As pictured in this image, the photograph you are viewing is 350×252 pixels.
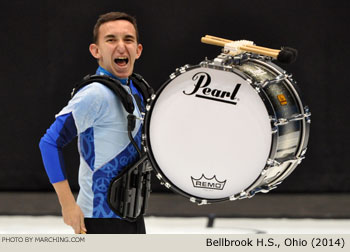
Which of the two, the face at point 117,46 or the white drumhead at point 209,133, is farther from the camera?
the face at point 117,46

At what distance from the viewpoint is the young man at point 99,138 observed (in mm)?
2781

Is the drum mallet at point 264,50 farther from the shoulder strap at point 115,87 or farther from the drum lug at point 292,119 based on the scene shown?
the shoulder strap at point 115,87

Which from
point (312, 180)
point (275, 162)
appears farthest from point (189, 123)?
point (312, 180)

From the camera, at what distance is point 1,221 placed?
17.5ft

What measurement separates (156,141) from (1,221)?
2.85 meters

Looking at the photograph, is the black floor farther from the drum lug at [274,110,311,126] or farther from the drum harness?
the drum lug at [274,110,311,126]

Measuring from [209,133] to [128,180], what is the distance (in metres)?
0.42

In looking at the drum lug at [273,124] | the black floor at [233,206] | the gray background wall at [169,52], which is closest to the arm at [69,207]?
the drum lug at [273,124]

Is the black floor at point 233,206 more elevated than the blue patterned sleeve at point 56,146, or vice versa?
the blue patterned sleeve at point 56,146

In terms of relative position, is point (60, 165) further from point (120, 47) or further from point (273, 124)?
point (273, 124)

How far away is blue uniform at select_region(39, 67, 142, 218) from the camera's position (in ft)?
9.11

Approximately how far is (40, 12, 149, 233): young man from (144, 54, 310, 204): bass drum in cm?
16

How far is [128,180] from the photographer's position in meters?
2.91

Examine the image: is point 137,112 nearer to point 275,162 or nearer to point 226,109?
point 226,109
